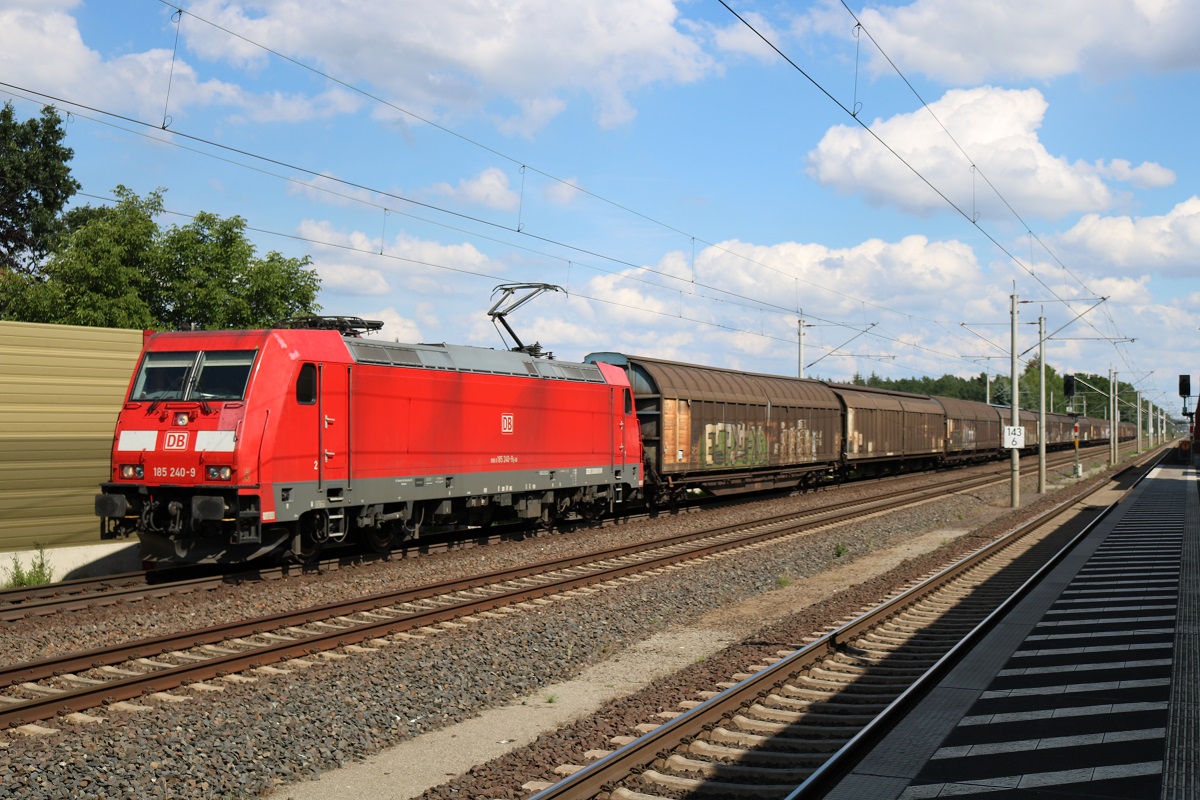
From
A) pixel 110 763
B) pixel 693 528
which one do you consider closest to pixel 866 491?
pixel 693 528

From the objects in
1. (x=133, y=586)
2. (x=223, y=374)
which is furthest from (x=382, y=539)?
(x=223, y=374)

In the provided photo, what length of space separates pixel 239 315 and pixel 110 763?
23.4m

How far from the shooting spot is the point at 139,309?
27438 mm

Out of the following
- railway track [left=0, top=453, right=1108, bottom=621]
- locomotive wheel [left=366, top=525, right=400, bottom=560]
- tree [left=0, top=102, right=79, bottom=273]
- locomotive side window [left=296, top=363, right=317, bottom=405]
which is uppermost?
tree [left=0, top=102, right=79, bottom=273]

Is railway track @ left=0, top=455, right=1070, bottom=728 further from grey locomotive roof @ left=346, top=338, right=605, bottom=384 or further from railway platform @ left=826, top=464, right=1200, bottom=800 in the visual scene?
railway platform @ left=826, top=464, right=1200, bottom=800

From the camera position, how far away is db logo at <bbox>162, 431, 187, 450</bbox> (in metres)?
14.4

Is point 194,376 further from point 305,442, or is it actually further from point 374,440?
point 374,440

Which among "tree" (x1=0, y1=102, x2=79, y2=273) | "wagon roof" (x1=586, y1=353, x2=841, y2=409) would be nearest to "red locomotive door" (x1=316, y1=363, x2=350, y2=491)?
"wagon roof" (x1=586, y1=353, x2=841, y2=409)

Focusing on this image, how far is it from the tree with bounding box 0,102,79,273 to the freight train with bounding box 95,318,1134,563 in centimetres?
Result: 3477

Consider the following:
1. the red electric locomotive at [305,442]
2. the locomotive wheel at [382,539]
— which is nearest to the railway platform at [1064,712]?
the red electric locomotive at [305,442]

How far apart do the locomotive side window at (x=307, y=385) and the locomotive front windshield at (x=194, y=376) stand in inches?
30.9

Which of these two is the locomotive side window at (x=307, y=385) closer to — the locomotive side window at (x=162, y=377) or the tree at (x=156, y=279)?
the locomotive side window at (x=162, y=377)

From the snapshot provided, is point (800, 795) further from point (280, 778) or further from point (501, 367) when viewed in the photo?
point (501, 367)

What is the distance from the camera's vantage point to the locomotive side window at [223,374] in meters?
14.4
